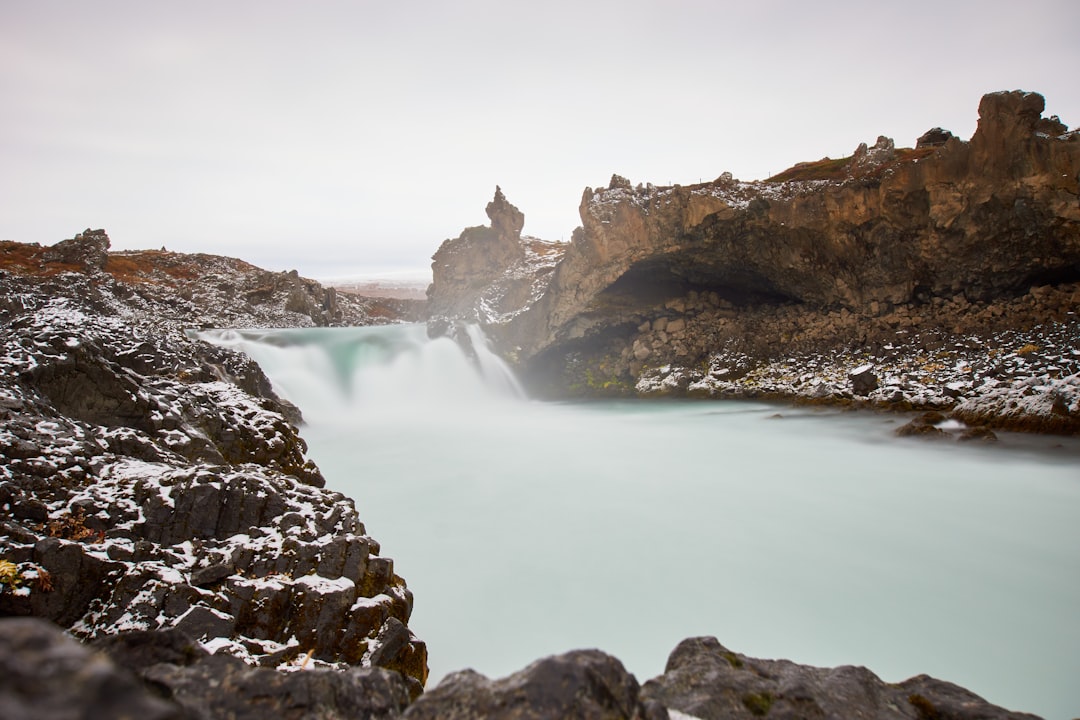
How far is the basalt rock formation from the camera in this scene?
13961mm

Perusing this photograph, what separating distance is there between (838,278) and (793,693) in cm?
1913

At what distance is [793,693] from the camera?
263 cm

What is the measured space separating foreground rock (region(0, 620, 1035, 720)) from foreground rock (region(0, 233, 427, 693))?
128 centimetres

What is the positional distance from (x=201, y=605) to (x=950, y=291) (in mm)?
21361

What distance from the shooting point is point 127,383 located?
20.9 feet

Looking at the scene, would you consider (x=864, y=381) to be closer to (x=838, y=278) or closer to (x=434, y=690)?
(x=838, y=278)

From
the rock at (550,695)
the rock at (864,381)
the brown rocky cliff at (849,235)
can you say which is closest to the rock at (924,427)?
the rock at (864,381)

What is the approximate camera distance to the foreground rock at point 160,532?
3.78m

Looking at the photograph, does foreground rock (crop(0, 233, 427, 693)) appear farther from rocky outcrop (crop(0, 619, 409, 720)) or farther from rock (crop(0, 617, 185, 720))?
rock (crop(0, 617, 185, 720))

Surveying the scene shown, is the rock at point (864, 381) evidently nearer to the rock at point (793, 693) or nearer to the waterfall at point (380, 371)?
the waterfall at point (380, 371)

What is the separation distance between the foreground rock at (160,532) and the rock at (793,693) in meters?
2.34

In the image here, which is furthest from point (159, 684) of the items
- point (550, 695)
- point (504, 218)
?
point (504, 218)

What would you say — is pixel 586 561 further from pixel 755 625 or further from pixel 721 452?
pixel 721 452

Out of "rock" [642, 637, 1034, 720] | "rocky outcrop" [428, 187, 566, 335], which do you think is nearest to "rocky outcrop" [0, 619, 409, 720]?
"rock" [642, 637, 1034, 720]
